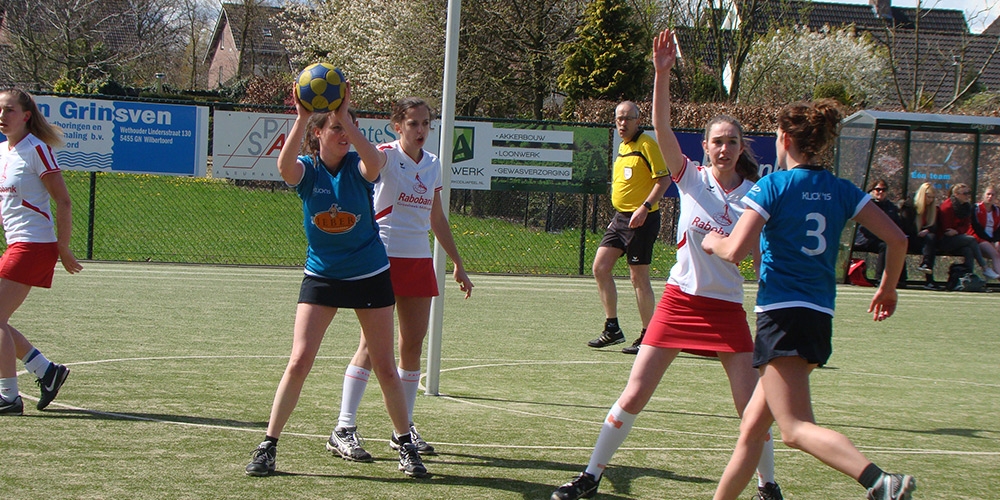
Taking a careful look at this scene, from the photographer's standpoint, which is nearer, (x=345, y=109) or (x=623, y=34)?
(x=345, y=109)

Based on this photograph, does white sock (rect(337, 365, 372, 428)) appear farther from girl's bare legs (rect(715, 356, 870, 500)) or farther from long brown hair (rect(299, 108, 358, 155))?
girl's bare legs (rect(715, 356, 870, 500))

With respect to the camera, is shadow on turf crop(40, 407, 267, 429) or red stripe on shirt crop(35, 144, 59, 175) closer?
shadow on turf crop(40, 407, 267, 429)

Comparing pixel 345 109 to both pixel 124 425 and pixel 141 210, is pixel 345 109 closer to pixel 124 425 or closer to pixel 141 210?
pixel 124 425

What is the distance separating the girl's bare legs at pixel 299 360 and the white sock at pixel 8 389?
2044 millimetres

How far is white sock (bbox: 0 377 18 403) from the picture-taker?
5750mm

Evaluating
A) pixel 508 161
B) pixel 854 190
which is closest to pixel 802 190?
pixel 854 190

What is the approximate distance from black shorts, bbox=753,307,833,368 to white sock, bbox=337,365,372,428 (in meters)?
2.19

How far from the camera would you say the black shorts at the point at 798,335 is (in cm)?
376

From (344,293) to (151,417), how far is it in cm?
191

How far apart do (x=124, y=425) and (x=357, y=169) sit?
2.17 metres

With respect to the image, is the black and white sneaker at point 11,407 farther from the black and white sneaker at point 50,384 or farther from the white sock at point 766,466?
the white sock at point 766,466

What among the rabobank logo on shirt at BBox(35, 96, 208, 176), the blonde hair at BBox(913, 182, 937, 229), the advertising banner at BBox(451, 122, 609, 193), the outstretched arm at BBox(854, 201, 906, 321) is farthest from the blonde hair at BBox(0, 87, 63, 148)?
the blonde hair at BBox(913, 182, 937, 229)

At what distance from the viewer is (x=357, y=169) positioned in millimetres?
4711

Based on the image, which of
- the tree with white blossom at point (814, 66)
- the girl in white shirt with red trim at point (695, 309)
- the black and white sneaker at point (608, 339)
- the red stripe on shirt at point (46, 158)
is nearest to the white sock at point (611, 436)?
the girl in white shirt with red trim at point (695, 309)
